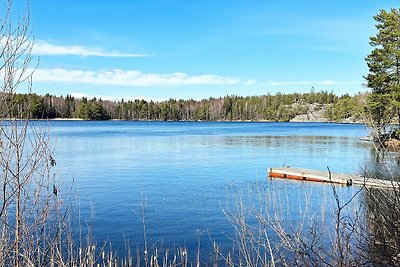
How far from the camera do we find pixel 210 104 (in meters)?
183

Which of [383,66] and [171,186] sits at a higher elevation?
[383,66]

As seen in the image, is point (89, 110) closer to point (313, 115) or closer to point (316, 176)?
point (313, 115)

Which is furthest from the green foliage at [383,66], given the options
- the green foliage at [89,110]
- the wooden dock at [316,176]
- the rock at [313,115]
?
the rock at [313,115]

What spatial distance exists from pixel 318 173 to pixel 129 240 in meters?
13.3

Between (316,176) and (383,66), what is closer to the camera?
(316,176)

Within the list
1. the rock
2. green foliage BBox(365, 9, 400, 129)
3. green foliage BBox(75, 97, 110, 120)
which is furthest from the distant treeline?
green foliage BBox(365, 9, 400, 129)

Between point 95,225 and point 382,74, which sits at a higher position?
point 382,74

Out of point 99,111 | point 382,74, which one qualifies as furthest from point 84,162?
point 99,111

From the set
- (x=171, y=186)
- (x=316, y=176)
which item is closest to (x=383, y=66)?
(x=316, y=176)

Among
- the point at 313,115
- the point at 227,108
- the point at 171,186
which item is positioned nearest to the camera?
the point at 171,186

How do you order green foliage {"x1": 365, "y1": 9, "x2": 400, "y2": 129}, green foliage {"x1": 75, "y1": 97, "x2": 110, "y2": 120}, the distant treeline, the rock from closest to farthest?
green foliage {"x1": 365, "y1": 9, "x2": 400, "y2": 129} → green foliage {"x1": 75, "y1": 97, "x2": 110, "y2": 120} → the distant treeline → the rock

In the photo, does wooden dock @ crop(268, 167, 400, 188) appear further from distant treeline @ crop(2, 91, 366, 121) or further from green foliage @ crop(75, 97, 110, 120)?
distant treeline @ crop(2, 91, 366, 121)

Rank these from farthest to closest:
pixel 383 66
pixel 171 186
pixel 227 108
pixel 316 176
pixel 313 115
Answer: pixel 227 108 → pixel 313 115 → pixel 383 66 → pixel 316 176 → pixel 171 186

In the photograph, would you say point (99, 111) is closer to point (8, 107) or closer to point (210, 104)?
point (210, 104)
